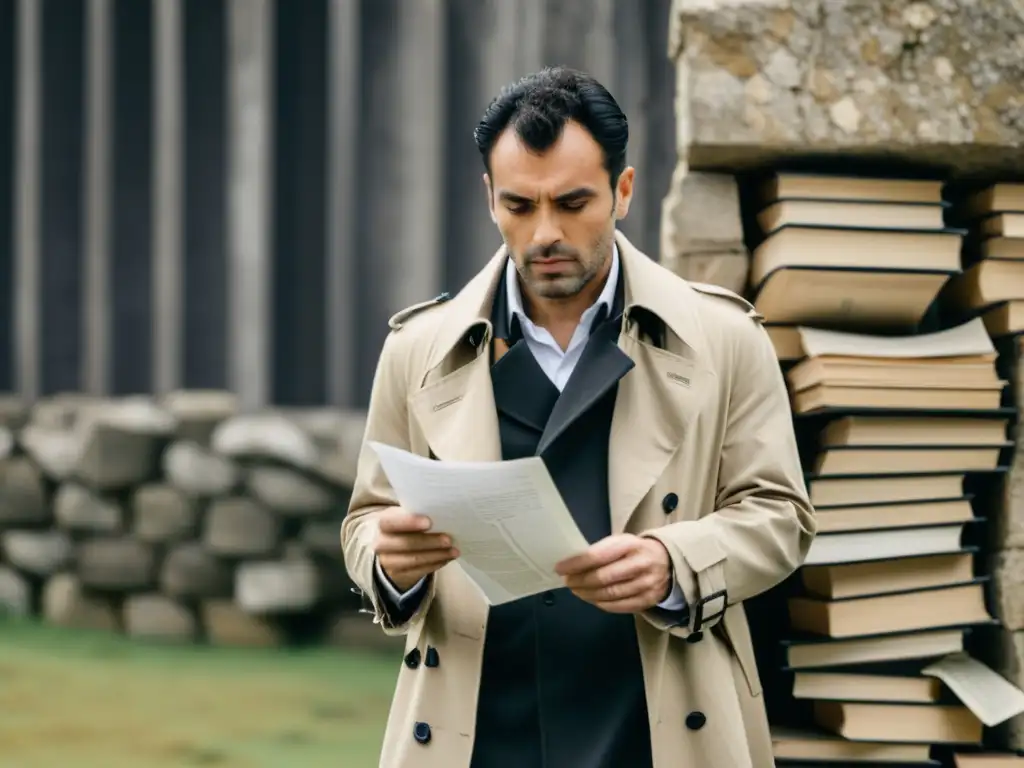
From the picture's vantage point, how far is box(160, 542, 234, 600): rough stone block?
632 cm

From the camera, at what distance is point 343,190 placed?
6129mm

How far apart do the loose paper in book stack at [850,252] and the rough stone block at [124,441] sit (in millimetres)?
4062

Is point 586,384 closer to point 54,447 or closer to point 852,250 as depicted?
point 852,250

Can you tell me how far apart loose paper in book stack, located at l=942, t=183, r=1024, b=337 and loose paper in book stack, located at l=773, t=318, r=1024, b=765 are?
79 millimetres

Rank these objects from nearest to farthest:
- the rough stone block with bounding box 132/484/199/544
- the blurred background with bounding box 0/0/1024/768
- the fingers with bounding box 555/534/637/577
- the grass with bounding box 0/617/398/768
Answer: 1. the fingers with bounding box 555/534/637/577
2. the grass with bounding box 0/617/398/768
3. the blurred background with bounding box 0/0/1024/768
4. the rough stone block with bounding box 132/484/199/544

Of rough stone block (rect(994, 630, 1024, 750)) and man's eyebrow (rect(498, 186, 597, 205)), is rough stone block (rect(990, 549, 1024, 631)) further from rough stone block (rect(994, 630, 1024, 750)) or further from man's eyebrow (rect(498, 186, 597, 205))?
man's eyebrow (rect(498, 186, 597, 205))

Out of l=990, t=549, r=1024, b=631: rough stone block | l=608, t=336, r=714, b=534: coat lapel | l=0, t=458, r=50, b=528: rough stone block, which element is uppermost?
l=608, t=336, r=714, b=534: coat lapel

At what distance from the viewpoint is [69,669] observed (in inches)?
231

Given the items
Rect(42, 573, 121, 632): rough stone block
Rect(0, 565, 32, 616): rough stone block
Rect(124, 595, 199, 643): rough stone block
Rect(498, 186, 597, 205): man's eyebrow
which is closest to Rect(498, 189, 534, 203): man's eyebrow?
Rect(498, 186, 597, 205): man's eyebrow

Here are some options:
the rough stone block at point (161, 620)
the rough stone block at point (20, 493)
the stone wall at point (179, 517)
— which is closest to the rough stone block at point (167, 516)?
the stone wall at point (179, 517)

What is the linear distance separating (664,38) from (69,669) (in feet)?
11.6

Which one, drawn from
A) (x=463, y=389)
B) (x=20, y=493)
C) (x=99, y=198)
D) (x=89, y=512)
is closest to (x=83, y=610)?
(x=89, y=512)

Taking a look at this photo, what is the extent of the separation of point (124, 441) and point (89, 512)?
0.42m

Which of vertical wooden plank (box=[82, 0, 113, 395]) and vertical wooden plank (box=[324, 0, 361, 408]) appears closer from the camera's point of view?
vertical wooden plank (box=[324, 0, 361, 408])
